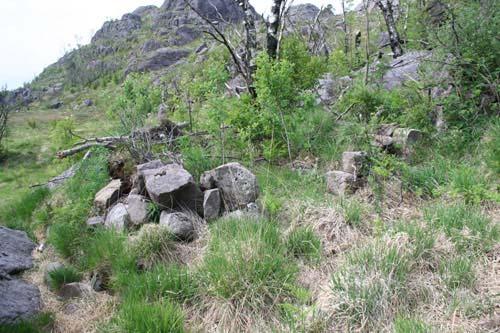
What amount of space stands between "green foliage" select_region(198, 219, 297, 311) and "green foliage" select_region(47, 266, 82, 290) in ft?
5.81

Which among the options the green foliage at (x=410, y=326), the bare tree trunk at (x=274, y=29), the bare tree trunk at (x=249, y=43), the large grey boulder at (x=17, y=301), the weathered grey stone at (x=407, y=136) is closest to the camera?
the green foliage at (x=410, y=326)

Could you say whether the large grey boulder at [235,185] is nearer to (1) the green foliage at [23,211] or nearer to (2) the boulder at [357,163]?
(2) the boulder at [357,163]

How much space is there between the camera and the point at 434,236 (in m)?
3.42

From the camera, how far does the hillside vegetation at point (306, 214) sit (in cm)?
302

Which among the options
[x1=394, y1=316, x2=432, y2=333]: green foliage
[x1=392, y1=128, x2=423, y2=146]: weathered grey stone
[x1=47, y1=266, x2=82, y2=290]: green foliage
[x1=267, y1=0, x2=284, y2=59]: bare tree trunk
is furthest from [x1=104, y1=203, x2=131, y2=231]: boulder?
[x1=267, y1=0, x2=284, y2=59]: bare tree trunk

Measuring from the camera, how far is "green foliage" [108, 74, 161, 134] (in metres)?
6.66

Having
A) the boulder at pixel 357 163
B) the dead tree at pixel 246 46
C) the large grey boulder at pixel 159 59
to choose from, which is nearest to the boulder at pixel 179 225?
the boulder at pixel 357 163

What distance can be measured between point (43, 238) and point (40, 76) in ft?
210

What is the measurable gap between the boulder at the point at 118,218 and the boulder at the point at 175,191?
1.44ft

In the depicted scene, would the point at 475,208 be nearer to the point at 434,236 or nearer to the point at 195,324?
the point at 434,236

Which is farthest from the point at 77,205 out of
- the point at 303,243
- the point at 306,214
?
the point at 303,243

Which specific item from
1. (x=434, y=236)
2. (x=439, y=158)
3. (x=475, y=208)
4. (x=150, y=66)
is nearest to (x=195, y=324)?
(x=434, y=236)

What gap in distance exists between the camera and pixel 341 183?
490 centimetres

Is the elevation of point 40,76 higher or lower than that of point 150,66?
higher
